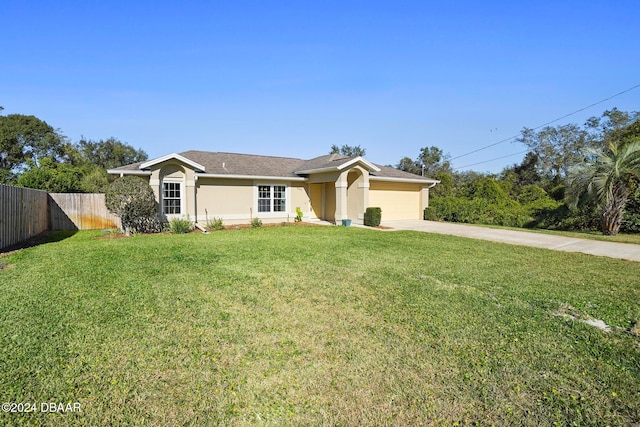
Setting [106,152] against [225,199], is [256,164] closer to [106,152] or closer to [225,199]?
[225,199]

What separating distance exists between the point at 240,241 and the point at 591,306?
9.43m

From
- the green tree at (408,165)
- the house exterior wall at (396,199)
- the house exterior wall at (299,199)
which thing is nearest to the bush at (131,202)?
the house exterior wall at (299,199)

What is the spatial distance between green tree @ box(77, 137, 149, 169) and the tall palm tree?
4684 cm

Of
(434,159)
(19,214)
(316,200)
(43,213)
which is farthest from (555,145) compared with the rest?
(19,214)

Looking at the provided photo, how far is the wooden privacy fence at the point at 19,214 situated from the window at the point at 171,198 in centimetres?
464

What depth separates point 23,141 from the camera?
3675 centimetres

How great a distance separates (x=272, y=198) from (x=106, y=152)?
3565 cm

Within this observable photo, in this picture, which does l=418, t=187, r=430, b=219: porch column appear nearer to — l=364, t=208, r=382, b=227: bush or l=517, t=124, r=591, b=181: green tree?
l=364, t=208, r=382, b=227: bush

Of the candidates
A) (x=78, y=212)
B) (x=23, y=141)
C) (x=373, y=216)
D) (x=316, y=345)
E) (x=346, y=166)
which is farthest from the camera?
(x=23, y=141)

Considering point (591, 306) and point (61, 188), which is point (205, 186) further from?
point (591, 306)

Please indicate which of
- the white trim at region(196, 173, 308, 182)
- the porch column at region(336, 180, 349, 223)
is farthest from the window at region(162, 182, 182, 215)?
the porch column at region(336, 180, 349, 223)

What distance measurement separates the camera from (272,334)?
409 cm

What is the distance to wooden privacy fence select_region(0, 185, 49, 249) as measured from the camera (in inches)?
386

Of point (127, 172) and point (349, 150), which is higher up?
point (349, 150)
